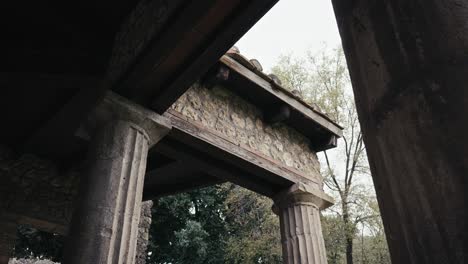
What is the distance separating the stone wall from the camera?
15.5 ft

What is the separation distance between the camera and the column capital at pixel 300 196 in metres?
5.62

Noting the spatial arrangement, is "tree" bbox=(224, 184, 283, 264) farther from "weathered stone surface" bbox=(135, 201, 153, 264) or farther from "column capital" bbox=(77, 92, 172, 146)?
"column capital" bbox=(77, 92, 172, 146)

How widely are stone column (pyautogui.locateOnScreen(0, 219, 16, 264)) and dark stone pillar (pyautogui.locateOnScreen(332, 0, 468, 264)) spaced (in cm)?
570

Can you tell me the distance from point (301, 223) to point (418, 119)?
4.81 m

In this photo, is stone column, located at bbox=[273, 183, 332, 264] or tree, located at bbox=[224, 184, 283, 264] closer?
stone column, located at bbox=[273, 183, 332, 264]

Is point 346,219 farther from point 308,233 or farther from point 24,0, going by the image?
point 24,0

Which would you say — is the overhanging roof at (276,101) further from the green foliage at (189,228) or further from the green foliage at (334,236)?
the green foliage at (189,228)

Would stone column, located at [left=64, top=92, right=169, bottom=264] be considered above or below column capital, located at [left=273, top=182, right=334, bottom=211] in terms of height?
below

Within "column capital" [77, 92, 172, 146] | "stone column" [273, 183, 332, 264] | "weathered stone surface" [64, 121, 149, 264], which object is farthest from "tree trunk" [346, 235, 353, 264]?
"weathered stone surface" [64, 121, 149, 264]

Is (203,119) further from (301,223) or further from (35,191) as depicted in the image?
(35,191)

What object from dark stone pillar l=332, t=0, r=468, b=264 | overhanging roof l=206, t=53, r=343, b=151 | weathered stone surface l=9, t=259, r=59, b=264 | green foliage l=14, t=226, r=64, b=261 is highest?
overhanging roof l=206, t=53, r=343, b=151

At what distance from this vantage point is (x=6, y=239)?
5.16 metres

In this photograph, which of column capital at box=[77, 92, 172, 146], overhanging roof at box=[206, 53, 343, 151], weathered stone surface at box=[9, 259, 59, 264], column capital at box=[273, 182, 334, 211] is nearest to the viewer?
column capital at box=[77, 92, 172, 146]

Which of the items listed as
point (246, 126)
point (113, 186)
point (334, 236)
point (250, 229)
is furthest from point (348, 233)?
point (113, 186)
